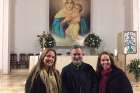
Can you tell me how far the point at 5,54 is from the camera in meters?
17.8

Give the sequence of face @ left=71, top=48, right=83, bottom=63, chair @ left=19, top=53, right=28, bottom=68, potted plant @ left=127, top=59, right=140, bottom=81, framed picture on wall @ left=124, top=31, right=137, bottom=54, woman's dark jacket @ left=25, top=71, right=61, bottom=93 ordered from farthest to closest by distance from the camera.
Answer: chair @ left=19, top=53, right=28, bottom=68 → framed picture on wall @ left=124, top=31, right=137, bottom=54 → potted plant @ left=127, top=59, right=140, bottom=81 → face @ left=71, top=48, right=83, bottom=63 → woman's dark jacket @ left=25, top=71, right=61, bottom=93

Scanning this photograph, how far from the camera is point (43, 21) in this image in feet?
62.0

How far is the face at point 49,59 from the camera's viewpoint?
3.88 m

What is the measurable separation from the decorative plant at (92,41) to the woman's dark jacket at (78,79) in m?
13.8

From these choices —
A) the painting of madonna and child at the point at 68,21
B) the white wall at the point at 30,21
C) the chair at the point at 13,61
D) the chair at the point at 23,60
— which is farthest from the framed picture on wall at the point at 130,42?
the chair at the point at 13,61

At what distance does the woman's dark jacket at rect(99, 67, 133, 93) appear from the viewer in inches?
159

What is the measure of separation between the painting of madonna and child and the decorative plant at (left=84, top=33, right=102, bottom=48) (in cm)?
36

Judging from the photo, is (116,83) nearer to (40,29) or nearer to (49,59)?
(49,59)

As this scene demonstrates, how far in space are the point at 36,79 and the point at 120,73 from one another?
1056mm

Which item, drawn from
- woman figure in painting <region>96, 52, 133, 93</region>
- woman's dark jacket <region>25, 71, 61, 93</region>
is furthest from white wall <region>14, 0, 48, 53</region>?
woman's dark jacket <region>25, 71, 61, 93</region>

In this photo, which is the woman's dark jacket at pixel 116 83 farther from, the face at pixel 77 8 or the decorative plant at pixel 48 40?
the face at pixel 77 8

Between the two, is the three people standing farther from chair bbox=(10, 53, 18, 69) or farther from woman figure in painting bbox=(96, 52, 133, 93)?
chair bbox=(10, 53, 18, 69)

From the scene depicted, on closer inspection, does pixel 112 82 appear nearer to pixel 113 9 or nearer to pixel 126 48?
pixel 126 48

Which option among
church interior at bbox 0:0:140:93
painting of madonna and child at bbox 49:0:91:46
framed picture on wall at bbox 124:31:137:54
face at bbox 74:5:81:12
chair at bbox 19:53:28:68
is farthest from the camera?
face at bbox 74:5:81:12
